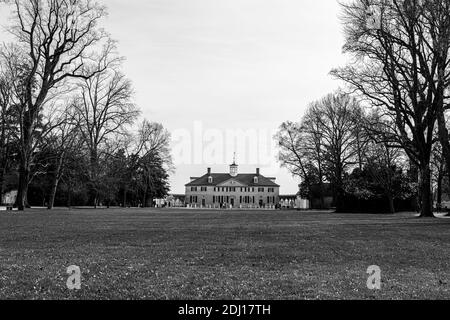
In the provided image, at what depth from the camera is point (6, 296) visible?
7105 mm

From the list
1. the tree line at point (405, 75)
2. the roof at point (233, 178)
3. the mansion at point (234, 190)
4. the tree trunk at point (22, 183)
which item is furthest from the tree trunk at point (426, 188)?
the roof at point (233, 178)

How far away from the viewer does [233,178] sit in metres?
138

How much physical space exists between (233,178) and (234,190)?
330 cm

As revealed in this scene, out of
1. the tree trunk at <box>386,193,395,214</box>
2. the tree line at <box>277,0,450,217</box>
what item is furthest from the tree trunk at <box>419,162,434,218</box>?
the tree trunk at <box>386,193,395,214</box>

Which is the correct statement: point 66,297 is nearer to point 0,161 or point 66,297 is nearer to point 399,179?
point 0,161

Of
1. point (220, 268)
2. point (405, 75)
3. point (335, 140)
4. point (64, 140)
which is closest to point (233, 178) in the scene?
point (335, 140)

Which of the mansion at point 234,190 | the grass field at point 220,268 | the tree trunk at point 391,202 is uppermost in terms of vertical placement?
the mansion at point 234,190

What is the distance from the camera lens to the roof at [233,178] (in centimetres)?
13812

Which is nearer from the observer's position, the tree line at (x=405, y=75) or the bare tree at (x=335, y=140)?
the tree line at (x=405, y=75)

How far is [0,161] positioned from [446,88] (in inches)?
1642

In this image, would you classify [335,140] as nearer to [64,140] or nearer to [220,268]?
[64,140]

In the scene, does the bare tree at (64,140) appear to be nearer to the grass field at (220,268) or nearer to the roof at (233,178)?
the grass field at (220,268)

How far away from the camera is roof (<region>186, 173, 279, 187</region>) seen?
5438 inches
